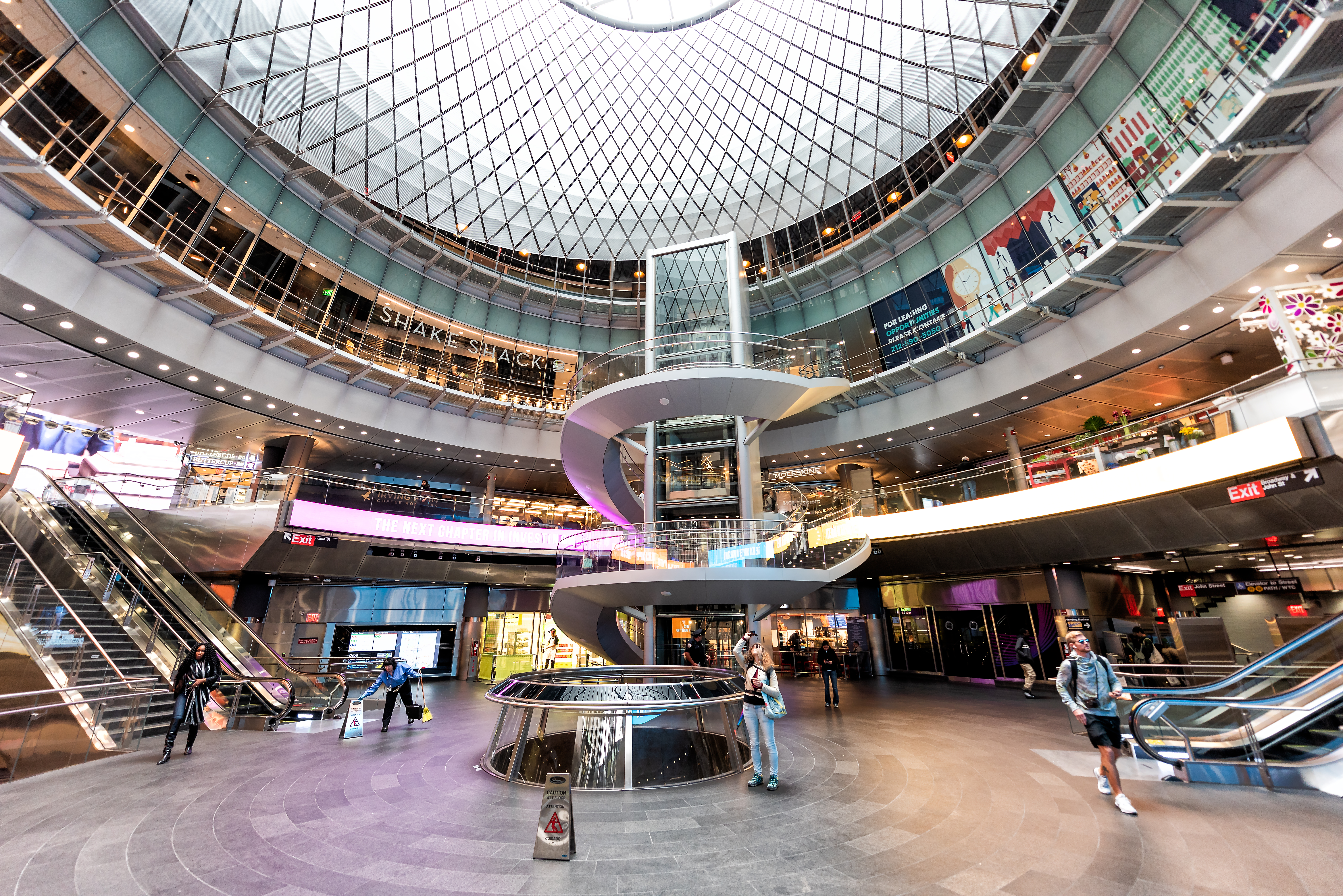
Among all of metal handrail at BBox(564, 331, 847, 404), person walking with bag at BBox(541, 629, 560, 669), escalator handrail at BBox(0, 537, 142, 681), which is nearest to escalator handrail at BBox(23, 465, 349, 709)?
escalator handrail at BBox(0, 537, 142, 681)

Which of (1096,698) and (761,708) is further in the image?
(761,708)

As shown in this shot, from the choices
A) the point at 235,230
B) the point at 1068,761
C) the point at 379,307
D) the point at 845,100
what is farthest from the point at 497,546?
the point at 845,100

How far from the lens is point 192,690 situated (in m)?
9.50

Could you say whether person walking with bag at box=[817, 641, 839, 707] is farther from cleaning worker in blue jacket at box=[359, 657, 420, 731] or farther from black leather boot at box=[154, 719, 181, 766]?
black leather boot at box=[154, 719, 181, 766]

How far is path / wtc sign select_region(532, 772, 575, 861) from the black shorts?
6.45 meters

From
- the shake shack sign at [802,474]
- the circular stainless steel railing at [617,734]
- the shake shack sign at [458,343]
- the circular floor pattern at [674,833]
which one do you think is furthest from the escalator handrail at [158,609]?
the shake shack sign at [802,474]

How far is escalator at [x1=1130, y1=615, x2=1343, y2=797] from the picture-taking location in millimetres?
7207

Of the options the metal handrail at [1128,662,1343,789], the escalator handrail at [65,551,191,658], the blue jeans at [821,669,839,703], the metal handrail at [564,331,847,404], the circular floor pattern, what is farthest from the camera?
the metal handrail at [564,331,847,404]

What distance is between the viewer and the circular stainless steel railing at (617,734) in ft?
26.3

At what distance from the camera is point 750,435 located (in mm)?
22109

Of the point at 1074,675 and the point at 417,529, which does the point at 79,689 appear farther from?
the point at 417,529

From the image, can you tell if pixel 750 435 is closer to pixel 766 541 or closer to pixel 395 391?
pixel 766 541

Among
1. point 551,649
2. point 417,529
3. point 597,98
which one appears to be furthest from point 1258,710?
point 597,98

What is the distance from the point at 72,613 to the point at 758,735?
13.6m
